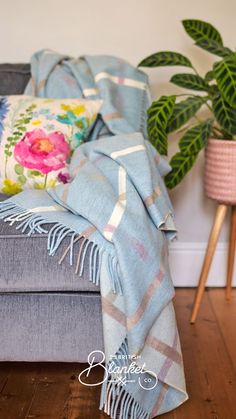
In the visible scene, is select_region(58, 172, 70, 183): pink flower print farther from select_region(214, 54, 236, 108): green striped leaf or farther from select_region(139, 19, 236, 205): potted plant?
select_region(214, 54, 236, 108): green striped leaf

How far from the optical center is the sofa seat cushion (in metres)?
1.27

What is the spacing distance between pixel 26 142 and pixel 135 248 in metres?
0.57

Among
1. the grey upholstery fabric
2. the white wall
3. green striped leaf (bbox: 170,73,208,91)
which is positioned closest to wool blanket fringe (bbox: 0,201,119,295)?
the grey upholstery fabric

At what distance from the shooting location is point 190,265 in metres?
2.21

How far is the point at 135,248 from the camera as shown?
1.27 metres

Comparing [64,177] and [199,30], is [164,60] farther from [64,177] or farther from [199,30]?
[64,177]

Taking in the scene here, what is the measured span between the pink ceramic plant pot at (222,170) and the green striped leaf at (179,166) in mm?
81

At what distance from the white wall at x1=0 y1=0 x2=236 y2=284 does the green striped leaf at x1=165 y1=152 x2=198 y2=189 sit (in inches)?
20.1

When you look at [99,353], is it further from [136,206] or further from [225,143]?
[225,143]

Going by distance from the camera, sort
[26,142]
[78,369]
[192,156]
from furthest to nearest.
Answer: [192,156] < [26,142] < [78,369]

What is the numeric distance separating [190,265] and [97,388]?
35.2 inches

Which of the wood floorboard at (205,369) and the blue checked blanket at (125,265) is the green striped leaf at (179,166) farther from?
the wood floorboard at (205,369)

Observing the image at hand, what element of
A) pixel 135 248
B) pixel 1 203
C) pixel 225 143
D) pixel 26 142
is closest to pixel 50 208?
pixel 1 203

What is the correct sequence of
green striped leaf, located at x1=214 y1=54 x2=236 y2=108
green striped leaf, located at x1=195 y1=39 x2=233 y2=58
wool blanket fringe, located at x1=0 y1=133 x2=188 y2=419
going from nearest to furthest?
wool blanket fringe, located at x1=0 y1=133 x2=188 y2=419 < green striped leaf, located at x1=214 y1=54 x2=236 y2=108 < green striped leaf, located at x1=195 y1=39 x2=233 y2=58
